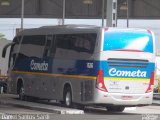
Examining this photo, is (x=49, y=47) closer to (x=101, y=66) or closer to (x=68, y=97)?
(x=68, y=97)

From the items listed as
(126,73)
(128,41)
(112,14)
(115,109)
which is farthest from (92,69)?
(112,14)

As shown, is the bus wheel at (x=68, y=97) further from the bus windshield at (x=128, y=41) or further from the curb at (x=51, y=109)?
the bus windshield at (x=128, y=41)

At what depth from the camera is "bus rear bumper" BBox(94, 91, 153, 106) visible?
2416 cm

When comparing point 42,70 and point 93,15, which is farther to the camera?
point 93,15

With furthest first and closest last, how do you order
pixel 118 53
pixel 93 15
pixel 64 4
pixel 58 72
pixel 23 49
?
1. pixel 93 15
2. pixel 64 4
3. pixel 23 49
4. pixel 58 72
5. pixel 118 53

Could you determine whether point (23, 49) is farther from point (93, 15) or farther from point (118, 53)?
point (93, 15)

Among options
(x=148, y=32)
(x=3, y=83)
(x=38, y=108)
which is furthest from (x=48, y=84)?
(x=3, y=83)

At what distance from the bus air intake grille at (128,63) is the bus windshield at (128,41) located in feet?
1.41

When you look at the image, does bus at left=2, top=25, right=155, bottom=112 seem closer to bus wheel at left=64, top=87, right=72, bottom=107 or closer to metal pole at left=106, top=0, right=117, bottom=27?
bus wheel at left=64, top=87, right=72, bottom=107

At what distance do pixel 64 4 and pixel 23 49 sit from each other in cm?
1277

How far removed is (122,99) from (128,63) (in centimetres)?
141

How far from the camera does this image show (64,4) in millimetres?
42625

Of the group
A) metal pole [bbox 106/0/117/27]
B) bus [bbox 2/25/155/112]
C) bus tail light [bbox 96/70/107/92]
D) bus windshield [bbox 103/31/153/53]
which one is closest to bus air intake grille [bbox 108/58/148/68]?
bus [bbox 2/25/155/112]

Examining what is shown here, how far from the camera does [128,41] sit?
24.6 m
